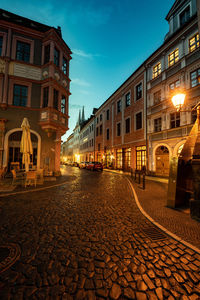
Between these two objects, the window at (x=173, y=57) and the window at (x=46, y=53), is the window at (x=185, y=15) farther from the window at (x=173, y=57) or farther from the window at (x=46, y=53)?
the window at (x=46, y=53)

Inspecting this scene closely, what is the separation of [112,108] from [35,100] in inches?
573

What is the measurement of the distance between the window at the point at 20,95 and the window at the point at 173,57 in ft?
49.8

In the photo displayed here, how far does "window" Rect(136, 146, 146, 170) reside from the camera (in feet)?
52.5

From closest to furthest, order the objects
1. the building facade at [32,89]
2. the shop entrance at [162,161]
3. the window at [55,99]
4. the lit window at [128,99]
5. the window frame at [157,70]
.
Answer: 1. the building facade at [32,89]
2. the window at [55,99]
3. the shop entrance at [162,161]
4. the window frame at [157,70]
5. the lit window at [128,99]

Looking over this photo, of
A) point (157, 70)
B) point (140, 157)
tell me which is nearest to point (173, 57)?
point (157, 70)

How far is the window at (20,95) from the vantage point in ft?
38.5

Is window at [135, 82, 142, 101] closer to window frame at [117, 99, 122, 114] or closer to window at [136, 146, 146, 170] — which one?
window frame at [117, 99, 122, 114]

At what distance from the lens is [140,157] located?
16.7 metres

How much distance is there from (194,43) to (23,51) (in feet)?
52.5

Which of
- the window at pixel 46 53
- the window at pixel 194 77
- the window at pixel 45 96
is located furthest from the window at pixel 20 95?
the window at pixel 194 77

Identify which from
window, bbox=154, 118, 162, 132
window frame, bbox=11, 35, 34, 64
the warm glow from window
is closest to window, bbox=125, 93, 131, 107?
window, bbox=154, 118, 162, 132

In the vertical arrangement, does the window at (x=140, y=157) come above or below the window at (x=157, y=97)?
below

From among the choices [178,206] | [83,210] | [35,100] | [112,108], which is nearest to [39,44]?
[35,100]

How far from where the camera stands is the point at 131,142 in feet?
59.3
